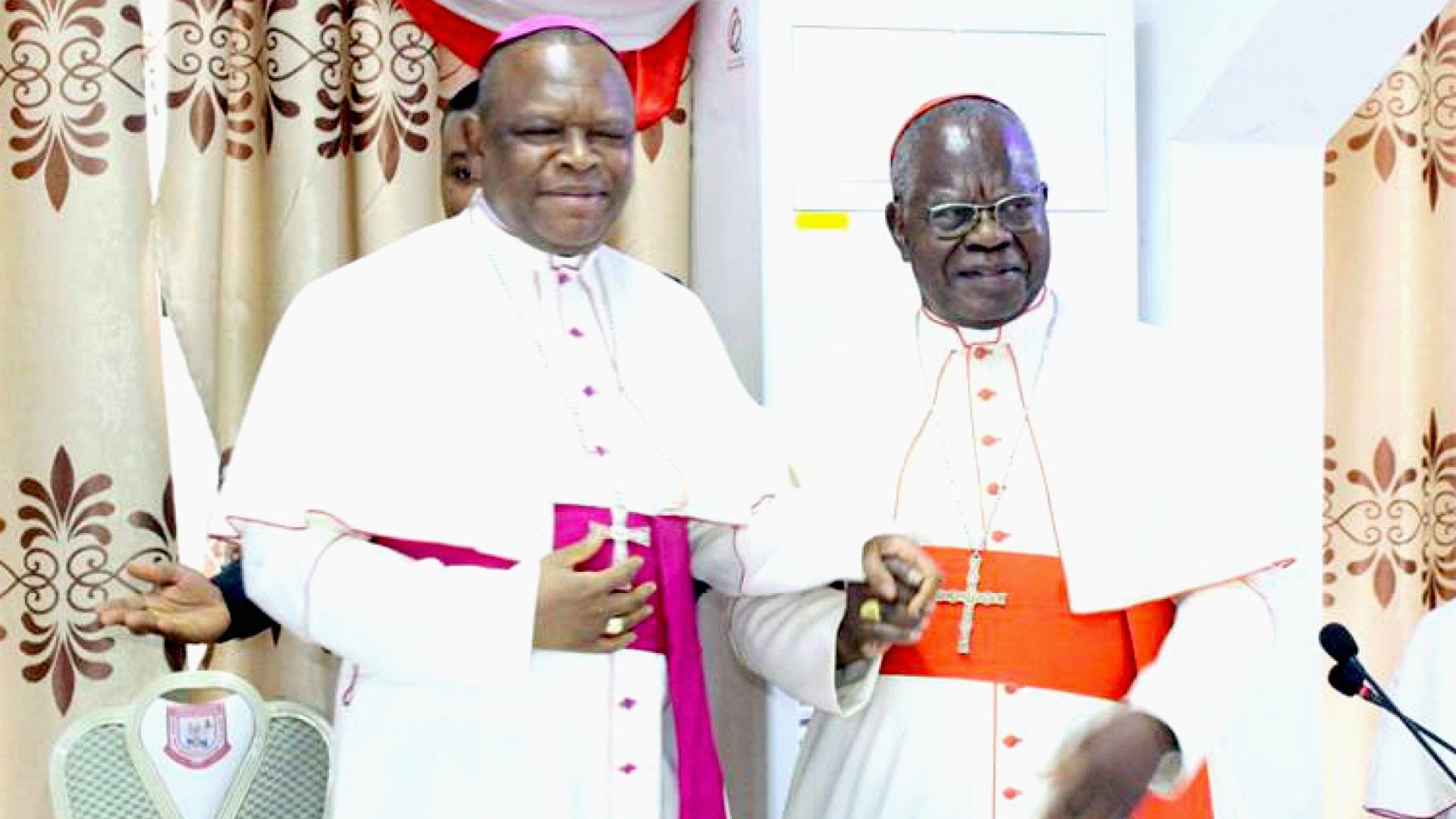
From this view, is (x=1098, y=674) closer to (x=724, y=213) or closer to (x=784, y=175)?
(x=784, y=175)

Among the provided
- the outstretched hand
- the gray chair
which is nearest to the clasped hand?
the outstretched hand

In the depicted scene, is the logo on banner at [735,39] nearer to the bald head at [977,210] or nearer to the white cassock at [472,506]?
the bald head at [977,210]

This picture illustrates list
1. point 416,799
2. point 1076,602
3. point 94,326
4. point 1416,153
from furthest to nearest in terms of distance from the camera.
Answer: point 1416,153 < point 94,326 < point 1076,602 < point 416,799

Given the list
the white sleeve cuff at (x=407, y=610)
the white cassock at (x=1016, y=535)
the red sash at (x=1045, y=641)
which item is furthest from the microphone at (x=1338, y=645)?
the white sleeve cuff at (x=407, y=610)

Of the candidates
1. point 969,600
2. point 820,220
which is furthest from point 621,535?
point 820,220

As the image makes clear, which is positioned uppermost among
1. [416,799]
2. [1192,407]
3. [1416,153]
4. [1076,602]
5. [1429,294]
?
[1416,153]

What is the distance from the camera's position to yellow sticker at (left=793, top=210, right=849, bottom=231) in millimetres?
3848

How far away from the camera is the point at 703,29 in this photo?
430 cm

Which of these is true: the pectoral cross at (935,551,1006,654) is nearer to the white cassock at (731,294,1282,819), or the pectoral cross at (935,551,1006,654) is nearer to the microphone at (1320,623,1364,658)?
the white cassock at (731,294,1282,819)

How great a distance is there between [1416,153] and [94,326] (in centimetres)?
315

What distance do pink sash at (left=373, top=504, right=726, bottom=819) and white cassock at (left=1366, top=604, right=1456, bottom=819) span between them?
4.78ft

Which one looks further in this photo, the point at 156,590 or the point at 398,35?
the point at 398,35

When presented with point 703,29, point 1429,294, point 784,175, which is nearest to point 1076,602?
point 784,175

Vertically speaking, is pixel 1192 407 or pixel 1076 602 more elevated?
pixel 1192 407
